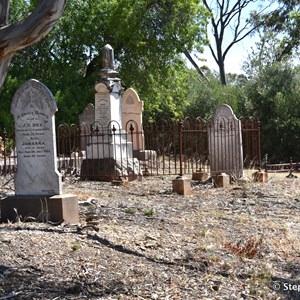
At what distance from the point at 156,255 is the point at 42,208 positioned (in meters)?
2.25

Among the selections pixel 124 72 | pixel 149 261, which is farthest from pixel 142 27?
pixel 149 261

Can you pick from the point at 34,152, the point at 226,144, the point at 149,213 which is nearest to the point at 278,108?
the point at 226,144

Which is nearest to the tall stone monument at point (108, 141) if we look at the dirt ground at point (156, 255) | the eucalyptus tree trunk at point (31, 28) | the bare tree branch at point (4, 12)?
the dirt ground at point (156, 255)

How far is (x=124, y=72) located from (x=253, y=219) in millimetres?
20223

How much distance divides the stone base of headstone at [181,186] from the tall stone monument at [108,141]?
3.24 metres

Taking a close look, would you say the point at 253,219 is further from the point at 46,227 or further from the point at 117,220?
the point at 46,227

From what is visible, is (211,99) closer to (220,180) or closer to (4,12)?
(220,180)

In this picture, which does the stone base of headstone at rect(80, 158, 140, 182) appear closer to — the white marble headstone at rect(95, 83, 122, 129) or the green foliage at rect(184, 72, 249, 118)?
the white marble headstone at rect(95, 83, 122, 129)

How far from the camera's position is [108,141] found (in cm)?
1641

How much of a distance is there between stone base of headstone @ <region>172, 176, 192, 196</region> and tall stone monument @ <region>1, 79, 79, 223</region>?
4.32 m

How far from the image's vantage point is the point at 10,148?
72.5 ft

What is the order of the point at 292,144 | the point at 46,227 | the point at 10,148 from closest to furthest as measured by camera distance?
the point at 46,227 → the point at 10,148 → the point at 292,144

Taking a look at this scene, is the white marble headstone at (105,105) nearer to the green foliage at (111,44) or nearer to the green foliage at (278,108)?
the green foliage at (111,44)

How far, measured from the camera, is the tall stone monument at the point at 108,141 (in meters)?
15.8
